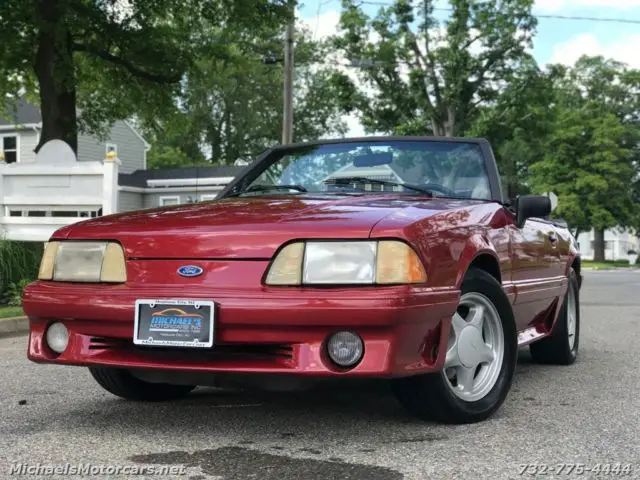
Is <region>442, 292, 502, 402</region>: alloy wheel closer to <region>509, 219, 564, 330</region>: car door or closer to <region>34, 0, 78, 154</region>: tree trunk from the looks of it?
<region>509, 219, 564, 330</region>: car door

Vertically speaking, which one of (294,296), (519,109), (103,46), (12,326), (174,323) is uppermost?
(519,109)

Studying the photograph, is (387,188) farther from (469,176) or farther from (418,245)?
(418,245)

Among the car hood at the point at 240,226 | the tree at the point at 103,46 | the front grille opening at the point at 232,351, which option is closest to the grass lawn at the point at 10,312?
the car hood at the point at 240,226

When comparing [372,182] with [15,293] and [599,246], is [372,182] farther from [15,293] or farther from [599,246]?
[599,246]

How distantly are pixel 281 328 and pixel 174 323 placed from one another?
0.43 metres

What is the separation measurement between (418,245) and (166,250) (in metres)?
1.03

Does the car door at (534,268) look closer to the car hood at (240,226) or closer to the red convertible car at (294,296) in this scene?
the red convertible car at (294,296)

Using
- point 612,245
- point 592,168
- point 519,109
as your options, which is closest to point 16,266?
point 519,109

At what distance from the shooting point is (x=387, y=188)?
167 inches

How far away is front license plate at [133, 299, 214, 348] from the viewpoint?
311cm

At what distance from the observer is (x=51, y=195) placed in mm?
10023

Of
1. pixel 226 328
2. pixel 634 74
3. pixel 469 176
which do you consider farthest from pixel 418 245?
pixel 634 74

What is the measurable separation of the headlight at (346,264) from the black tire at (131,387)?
1.23m

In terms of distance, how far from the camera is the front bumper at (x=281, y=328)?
3010mm
